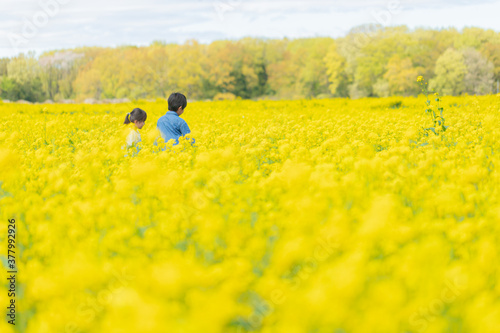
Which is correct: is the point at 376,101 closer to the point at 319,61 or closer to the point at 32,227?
the point at 32,227

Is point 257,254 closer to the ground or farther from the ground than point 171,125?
closer to the ground

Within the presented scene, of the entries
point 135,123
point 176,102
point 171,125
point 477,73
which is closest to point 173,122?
point 171,125

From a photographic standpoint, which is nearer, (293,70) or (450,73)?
(450,73)

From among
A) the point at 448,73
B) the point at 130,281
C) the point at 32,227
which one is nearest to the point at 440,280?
the point at 130,281

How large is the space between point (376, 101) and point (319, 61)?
3056 inches

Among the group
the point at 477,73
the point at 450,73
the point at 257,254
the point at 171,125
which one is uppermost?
the point at 450,73

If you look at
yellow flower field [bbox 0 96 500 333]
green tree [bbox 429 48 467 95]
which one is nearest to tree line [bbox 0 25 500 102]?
green tree [bbox 429 48 467 95]

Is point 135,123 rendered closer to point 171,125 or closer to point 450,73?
point 171,125

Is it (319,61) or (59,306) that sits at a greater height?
(319,61)

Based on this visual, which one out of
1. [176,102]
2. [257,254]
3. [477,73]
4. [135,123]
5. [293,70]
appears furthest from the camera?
[293,70]

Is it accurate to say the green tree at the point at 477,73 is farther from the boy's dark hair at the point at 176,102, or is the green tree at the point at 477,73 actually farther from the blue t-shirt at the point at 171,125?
the blue t-shirt at the point at 171,125

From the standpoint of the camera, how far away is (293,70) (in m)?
102

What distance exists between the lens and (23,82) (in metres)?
92.5

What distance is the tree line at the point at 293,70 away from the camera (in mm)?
74625
